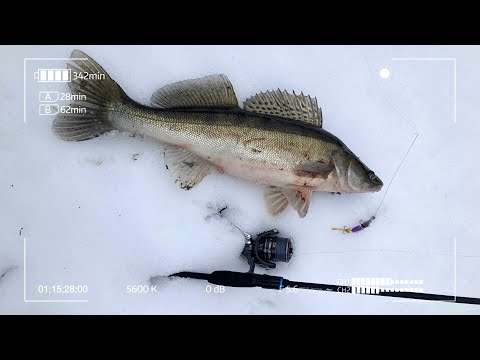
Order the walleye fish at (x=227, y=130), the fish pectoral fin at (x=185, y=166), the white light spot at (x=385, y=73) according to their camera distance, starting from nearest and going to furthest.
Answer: the walleye fish at (x=227, y=130) → the fish pectoral fin at (x=185, y=166) → the white light spot at (x=385, y=73)

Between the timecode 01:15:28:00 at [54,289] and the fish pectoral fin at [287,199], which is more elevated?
→ the fish pectoral fin at [287,199]

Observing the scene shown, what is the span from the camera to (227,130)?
2717 mm

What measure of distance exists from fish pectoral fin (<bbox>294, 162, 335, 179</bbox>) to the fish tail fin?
3.57 ft

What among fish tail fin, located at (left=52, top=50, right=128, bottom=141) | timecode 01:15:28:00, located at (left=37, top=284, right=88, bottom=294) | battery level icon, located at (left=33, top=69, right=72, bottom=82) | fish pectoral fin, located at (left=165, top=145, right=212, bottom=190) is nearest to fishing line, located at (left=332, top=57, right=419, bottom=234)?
fish pectoral fin, located at (left=165, top=145, right=212, bottom=190)

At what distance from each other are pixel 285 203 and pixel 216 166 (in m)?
0.47

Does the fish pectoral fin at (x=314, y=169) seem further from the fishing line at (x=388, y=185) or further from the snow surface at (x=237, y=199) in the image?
the fishing line at (x=388, y=185)

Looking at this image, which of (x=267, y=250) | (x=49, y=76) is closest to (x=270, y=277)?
(x=267, y=250)

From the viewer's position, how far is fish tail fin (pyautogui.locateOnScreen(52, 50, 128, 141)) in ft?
9.07

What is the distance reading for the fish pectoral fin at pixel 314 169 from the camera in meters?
2.73

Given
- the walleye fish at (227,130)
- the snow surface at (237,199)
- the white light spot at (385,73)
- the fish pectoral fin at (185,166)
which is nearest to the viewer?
the walleye fish at (227,130)

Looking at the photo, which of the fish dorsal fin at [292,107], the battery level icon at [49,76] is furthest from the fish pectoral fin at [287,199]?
the battery level icon at [49,76]

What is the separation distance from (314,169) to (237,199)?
0.53 m

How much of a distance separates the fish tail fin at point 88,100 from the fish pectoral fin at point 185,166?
1.29 ft
